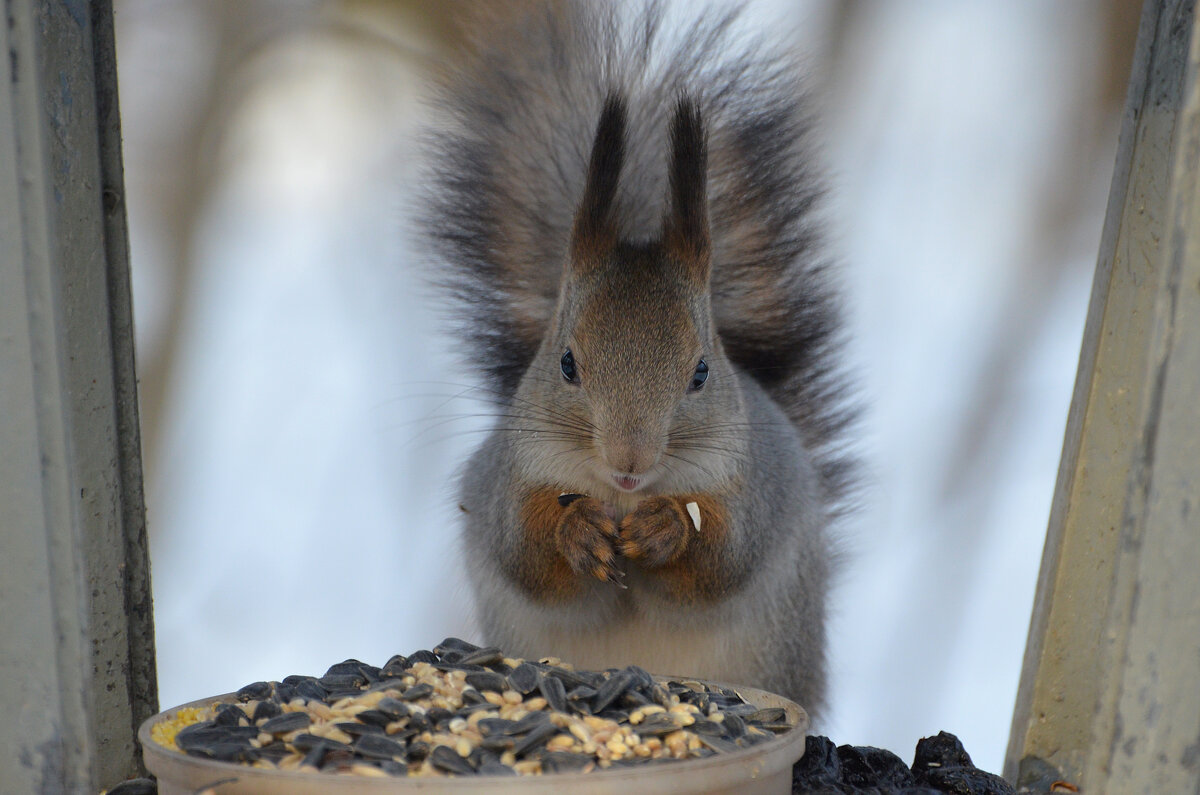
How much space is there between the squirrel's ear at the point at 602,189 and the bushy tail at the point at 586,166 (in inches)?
11.1

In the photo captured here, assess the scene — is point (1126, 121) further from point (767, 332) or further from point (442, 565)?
point (442, 565)

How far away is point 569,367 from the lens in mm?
1896

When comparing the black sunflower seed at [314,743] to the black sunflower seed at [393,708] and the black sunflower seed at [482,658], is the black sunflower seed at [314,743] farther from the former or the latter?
the black sunflower seed at [482,658]

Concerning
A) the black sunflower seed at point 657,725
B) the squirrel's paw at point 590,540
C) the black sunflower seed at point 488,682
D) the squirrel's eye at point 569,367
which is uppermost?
the squirrel's eye at point 569,367

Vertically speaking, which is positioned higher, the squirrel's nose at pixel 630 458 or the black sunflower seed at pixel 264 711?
the squirrel's nose at pixel 630 458

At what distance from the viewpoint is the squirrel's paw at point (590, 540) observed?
5.87 feet

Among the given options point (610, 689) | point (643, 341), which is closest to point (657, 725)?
point (610, 689)

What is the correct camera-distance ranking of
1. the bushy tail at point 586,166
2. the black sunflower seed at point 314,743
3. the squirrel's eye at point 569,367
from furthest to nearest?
the bushy tail at point 586,166 → the squirrel's eye at point 569,367 → the black sunflower seed at point 314,743

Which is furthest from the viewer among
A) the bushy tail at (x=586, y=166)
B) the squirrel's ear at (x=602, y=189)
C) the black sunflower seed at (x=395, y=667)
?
the bushy tail at (x=586, y=166)

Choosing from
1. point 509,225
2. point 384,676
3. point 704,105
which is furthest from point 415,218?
point 384,676

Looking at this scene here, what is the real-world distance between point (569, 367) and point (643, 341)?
5.9 inches

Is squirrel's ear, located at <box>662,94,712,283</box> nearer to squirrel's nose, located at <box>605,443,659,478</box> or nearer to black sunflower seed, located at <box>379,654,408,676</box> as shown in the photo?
squirrel's nose, located at <box>605,443,659,478</box>

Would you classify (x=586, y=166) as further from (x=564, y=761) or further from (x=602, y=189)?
(x=564, y=761)

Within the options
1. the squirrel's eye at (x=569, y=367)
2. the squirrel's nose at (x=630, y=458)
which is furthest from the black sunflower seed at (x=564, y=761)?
the squirrel's eye at (x=569, y=367)
